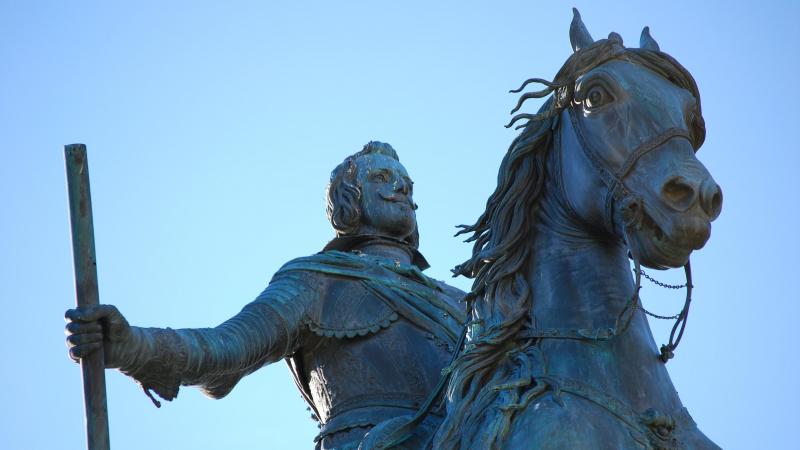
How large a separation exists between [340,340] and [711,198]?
383 cm

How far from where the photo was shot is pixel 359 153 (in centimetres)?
1244

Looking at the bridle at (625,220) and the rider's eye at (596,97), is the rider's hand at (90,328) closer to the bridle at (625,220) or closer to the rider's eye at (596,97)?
the bridle at (625,220)

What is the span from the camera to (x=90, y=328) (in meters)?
Answer: 9.27

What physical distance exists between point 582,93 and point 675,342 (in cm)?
131

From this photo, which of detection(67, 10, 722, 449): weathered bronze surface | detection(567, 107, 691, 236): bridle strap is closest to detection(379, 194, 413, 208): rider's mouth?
detection(67, 10, 722, 449): weathered bronze surface

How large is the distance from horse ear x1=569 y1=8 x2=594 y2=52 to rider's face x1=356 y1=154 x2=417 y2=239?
3.13 m

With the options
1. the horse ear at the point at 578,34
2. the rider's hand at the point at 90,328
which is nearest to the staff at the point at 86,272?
the rider's hand at the point at 90,328

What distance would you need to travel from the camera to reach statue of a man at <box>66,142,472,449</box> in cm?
1047

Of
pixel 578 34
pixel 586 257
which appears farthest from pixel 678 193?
pixel 578 34

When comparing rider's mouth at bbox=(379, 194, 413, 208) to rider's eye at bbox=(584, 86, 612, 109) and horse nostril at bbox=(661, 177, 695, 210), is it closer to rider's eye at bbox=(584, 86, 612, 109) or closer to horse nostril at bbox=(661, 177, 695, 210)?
rider's eye at bbox=(584, 86, 612, 109)

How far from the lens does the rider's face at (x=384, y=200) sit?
475 inches

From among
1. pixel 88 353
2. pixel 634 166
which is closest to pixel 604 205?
pixel 634 166

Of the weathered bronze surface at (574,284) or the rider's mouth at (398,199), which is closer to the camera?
the weathered bronze surface at (574,284)

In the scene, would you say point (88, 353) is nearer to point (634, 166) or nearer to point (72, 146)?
point (72, 146)
